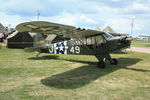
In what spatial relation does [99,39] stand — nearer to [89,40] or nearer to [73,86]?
[89,40]

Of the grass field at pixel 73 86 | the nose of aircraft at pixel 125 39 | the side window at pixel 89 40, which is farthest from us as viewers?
the side window at pixel 89 40

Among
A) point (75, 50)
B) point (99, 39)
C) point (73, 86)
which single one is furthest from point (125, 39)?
point (73, 86)

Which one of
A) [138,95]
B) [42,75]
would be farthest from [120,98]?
[42,75]

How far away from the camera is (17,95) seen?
16.5 feet

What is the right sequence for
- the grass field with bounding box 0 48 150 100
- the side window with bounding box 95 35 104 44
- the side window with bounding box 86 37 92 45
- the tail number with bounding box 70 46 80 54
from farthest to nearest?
the tail number with bounding box 70 46 80 54, the side window with bounding box 86 37 92 45, the side window with bounding box 95 35 104 44, the grass field with bounding box 0 48 150 100

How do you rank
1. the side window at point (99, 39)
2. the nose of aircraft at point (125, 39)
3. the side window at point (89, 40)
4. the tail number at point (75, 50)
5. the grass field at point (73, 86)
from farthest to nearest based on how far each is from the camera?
the tail number at point (75, 50)
the side window at point (89, 40)
the side window at point (99, 39)
the nose of aircraft at point (125, 39)
the grass field at point (73, 86)

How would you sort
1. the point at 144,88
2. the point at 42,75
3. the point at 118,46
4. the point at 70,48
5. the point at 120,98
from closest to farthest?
the point at 120,98 → the point at 144,88 → the point at 42,75 → the point at 118,46 → the point at 70,48

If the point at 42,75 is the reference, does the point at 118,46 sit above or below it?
above

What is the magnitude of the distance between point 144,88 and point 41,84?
3.59m

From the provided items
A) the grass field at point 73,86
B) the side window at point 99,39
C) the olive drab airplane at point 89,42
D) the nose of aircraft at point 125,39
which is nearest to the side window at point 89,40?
the olive drab airplane at point 89,42

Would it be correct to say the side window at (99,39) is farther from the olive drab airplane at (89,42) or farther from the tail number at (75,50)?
the tail number at (75,50)

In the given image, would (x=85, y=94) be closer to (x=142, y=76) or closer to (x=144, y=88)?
(x=144, y=88)

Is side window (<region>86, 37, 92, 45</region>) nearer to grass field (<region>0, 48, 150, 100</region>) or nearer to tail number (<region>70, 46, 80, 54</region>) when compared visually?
tail number (<region>70, 46, 80, 54</region>)

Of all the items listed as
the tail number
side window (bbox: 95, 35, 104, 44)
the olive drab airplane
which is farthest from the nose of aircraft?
the tail number
